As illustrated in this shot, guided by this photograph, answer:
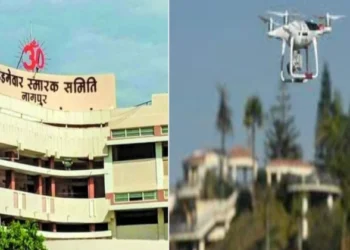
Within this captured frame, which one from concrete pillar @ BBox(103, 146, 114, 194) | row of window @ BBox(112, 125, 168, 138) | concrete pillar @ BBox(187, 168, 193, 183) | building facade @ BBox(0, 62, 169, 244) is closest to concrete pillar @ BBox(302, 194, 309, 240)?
concrete pillar @ BBox(187, 168, 193, 183)

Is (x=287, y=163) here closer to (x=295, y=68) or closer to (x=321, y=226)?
(x=321, y=226)

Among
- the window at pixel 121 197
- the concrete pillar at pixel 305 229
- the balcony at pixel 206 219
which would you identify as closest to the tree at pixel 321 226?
the concrete pillar at pixel 305 229

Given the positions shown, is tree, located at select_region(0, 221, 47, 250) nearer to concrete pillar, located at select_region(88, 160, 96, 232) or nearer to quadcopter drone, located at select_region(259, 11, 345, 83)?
concrete pillar, located at select_region(88, 160, 96, 232)

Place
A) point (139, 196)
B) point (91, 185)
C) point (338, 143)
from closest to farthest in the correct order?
1. point (338, 143)
2. point (139, 196)
3. point (91, 185)

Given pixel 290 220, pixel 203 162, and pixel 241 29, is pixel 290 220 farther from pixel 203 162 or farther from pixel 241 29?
pixel 241 29

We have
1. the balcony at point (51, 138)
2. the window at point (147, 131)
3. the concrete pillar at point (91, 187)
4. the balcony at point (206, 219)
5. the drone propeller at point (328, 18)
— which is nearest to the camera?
the balcony at point (206, 219)

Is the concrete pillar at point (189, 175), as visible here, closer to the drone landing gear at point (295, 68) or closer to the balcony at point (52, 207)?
the drone landing gear at point (295, 68)

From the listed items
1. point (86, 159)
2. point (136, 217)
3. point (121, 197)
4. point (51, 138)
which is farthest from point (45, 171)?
Answer: point (136, 217)
